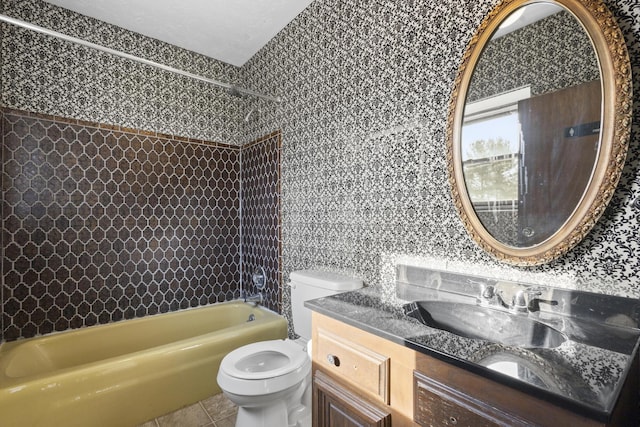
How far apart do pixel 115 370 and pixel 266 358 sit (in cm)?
90

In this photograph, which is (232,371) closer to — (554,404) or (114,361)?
(114,361)

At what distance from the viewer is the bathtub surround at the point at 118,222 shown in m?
2.20

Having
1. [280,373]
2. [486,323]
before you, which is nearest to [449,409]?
[486,323]

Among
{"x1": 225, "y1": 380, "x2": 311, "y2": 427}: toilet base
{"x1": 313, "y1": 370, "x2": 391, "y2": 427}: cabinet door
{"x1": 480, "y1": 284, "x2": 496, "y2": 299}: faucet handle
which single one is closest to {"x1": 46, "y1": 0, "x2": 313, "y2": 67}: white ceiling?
{"x1": 480, "y1": 284, "x2": 496, "y2": 299}: faucet handle

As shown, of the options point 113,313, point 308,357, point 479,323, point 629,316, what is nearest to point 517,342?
point 479,323

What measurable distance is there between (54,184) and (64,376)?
1375 millimetres

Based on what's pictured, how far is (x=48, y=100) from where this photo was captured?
2289mm

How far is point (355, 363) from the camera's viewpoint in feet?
3.60

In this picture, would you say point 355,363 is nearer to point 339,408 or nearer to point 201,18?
point 339,408

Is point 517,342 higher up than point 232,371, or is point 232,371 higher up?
point 517,342

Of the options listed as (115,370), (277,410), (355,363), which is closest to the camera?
(355,363)

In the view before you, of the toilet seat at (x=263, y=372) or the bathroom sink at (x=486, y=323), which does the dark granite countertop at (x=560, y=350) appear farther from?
the toilet seat at (x=263, y=372)

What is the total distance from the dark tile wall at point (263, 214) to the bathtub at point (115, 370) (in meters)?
0.35

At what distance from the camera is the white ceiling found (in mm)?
2303
